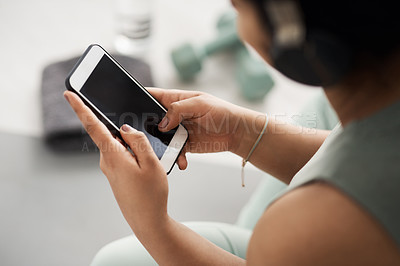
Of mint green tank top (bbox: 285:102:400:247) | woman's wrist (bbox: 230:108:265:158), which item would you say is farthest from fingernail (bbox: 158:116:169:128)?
mint green tank top (bbox: 285:102:400:247)

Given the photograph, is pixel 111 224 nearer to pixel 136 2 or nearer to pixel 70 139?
pixel 70 139

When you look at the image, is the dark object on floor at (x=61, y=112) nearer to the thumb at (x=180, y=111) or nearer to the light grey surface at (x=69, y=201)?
the light grey surface at (x=69, y=201)

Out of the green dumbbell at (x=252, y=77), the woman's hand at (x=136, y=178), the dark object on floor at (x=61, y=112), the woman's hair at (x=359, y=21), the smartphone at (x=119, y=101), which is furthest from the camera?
Answer: the green dumbbell at (x=252, y=77)

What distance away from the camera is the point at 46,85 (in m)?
1.20

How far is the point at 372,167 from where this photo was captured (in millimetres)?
429

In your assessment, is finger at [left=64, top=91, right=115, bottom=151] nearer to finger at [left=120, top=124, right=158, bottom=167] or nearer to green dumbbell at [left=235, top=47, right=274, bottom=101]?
finger at [left=120, top=124, right=158, bottom=167]

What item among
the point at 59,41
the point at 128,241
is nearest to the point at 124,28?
the point at 59,41

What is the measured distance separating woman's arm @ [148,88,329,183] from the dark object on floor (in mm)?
416

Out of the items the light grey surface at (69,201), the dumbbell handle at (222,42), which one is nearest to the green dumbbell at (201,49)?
the dumbbell handle at (222,42)

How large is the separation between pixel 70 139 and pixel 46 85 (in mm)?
183

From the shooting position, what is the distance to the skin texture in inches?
16.4

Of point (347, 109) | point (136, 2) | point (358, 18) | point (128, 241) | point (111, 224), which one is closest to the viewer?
point (358, 18)

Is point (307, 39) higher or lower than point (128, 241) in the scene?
higher

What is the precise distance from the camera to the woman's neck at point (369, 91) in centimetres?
43
